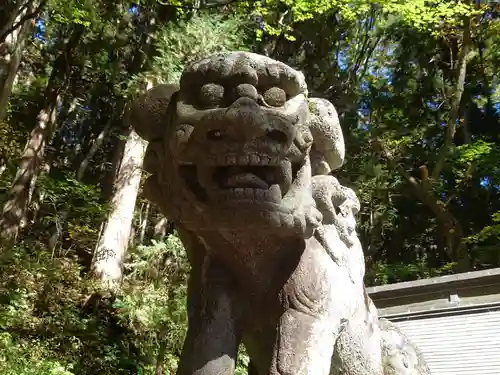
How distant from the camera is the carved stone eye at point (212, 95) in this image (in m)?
1.85

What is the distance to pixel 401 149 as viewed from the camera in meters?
12.6

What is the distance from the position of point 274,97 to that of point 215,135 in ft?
0.90

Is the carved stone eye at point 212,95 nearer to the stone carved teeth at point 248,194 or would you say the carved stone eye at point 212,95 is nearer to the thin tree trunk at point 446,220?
the stone carved teeth at point 248,194

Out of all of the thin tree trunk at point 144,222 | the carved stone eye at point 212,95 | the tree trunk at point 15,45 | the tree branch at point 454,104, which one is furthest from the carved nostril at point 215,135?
the tree branch at point 454,104

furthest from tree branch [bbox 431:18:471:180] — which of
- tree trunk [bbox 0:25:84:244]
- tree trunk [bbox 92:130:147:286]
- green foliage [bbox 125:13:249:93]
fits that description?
tree trunk [bbox 0:25:84:244]

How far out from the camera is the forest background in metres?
6.26

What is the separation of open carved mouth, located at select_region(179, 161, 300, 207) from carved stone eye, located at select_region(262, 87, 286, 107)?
23 centimetres

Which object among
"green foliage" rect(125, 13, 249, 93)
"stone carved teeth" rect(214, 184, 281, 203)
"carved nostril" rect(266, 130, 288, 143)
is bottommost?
"stone carved teeth" rect(214, 184, 281, 203)

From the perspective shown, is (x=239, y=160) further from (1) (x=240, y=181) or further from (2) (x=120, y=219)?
(2) (x=120, y=219)

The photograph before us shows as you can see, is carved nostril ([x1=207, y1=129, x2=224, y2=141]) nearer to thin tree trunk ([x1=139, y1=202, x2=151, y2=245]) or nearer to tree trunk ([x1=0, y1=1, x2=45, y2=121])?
tree trunk ([x1=0, y1=1, x2=45, y2=121])

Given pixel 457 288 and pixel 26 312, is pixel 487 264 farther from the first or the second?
pixel 26 312

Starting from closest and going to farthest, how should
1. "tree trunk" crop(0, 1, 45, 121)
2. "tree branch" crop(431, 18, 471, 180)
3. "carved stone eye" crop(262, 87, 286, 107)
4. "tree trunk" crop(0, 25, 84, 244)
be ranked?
"carved stone eye" crop(262, 87, 286, 107), "tree trunk" crop(0, 1, 45, 121), "tree trunk" crop(0, 25, 84, 244), "tree branch" crop(431, 18, 471, 180)

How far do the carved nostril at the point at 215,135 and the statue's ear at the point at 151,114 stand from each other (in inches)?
12.1

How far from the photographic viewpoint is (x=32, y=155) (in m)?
8.31
